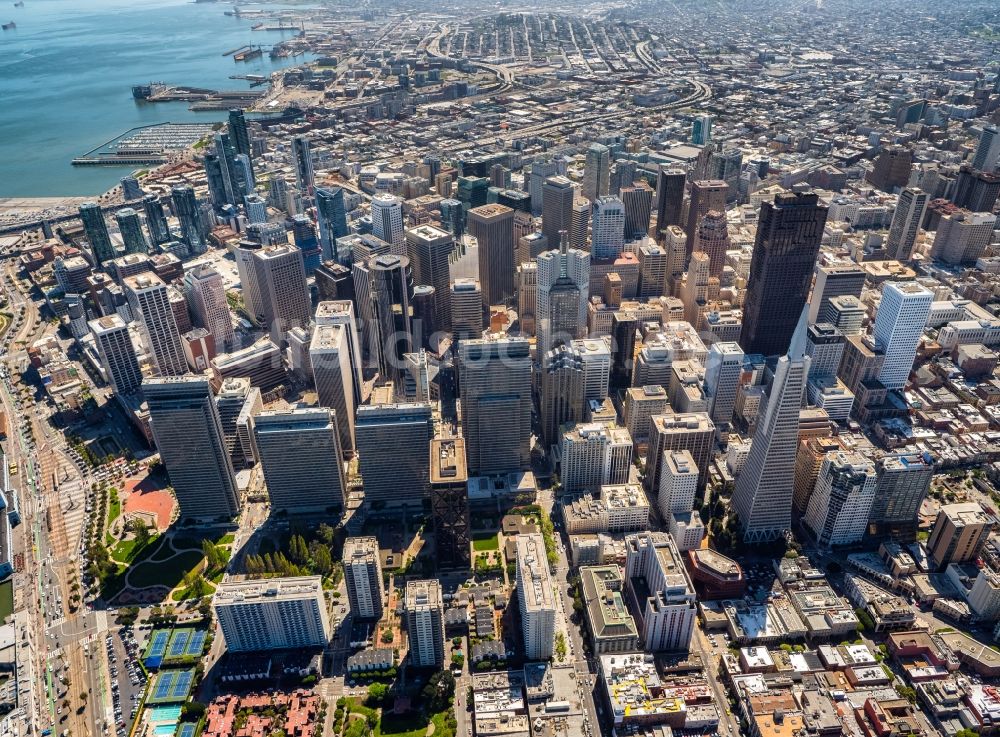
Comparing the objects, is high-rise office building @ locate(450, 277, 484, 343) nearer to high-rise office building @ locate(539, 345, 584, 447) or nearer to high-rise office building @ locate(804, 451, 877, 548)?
high-rise office building @ locate(539, 345, 584, 447)

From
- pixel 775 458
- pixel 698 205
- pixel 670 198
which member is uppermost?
pixel 698 205

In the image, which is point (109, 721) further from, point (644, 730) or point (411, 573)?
point (644, 730)

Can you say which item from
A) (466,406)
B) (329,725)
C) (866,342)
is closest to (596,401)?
(466,406)

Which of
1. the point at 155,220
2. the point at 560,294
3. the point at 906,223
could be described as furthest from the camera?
the point at 155,220

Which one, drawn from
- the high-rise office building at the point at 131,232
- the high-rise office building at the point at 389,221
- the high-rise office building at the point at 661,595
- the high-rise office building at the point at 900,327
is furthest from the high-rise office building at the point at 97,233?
the high-rise office building at the point at 900,327

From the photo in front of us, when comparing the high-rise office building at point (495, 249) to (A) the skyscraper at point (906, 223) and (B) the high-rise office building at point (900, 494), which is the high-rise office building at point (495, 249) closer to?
(B) the high-rise office building at point (900, 494)

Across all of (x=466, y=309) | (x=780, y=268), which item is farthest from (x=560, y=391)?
(x=780, y=268)

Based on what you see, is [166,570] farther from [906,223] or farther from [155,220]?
[906,223]
